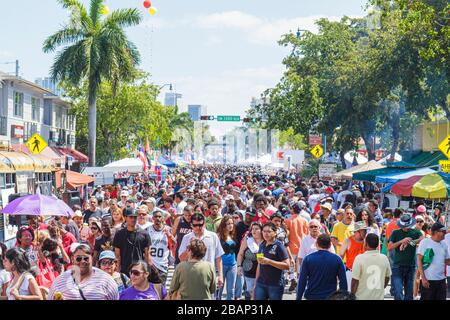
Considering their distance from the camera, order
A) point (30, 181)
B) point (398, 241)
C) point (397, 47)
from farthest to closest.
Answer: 1. point (397, 47)
2. point (30, 181)
3. point (398, 241)

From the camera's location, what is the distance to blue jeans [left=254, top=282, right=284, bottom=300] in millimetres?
10039

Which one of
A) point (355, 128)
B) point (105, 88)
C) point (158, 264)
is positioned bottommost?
point (158, 264)

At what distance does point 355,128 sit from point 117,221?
1139 inches

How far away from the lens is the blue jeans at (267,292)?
10039 millimetres

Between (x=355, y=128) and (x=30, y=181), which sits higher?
(x=355, y=128)

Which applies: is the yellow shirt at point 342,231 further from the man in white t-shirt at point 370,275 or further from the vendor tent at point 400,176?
the vendor tent at point 400,176

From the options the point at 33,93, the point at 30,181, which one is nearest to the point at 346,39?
the point at 33,93

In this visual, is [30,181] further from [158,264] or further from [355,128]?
[355,128]

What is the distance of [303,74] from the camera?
4909 cm

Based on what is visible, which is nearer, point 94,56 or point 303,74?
point 94,56

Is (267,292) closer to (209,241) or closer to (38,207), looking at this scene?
(209,241)

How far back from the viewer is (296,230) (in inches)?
554
